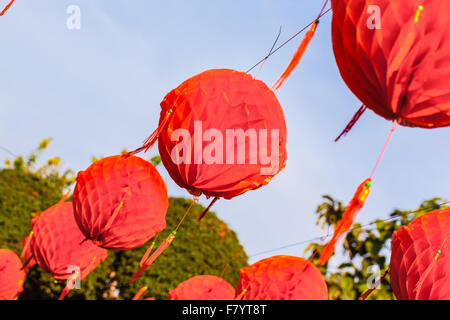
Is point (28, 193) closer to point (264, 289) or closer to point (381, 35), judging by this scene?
point (264, 289)

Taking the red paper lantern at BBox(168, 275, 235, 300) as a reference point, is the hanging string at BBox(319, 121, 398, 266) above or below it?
above

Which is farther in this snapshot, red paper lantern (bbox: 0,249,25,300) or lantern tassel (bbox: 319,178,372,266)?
red paper lantern (bbox: 0,249,25,300)

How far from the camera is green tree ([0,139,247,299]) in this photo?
5.73 meters

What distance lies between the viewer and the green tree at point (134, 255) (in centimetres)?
573

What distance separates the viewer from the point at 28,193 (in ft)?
20.6

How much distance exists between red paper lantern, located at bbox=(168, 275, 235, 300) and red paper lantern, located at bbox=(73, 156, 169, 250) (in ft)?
5.62

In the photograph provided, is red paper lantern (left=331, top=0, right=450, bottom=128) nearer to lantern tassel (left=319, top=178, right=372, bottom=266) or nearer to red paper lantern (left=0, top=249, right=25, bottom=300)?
lantern tassel (left=319, top=178, right=372, bottom=266)

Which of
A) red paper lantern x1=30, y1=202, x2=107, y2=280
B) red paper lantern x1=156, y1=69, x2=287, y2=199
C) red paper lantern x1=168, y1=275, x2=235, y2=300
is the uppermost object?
red paper lantern x1=156, y1=69, x2=287, y2=199

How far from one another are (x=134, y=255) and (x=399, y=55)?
16.7 feet

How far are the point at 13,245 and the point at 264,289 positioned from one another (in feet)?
13.9

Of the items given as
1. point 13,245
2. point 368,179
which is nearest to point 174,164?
point 368,179

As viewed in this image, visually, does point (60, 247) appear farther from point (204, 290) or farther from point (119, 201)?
point (119, 201)

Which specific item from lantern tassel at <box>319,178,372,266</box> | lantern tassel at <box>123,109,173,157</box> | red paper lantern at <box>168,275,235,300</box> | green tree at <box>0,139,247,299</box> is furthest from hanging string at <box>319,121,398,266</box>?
green tree at <box>0,139,247,299</box>

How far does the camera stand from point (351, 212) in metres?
1.73
